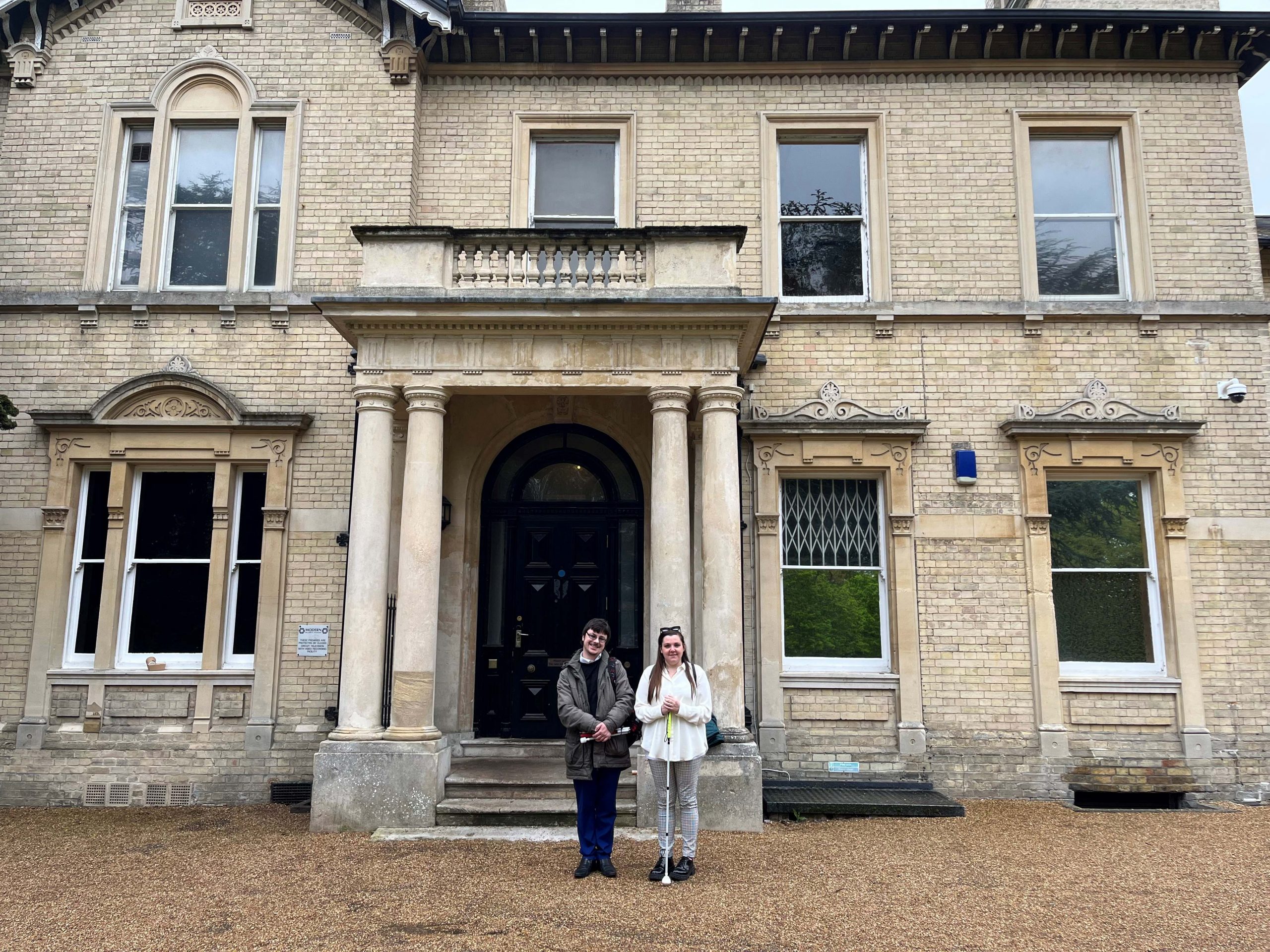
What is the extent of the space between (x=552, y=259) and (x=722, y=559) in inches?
131

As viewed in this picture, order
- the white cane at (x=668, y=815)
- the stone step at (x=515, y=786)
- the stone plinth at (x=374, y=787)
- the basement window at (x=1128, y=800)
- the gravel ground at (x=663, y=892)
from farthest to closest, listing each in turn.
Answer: the basement window at (x=1128, y=800) → the stone step at (x=515, y=786) → the stone plinth at (x=374, y=787) → the white cane at (x=668, y=815) → the gravel ground at (x=663, y=892)

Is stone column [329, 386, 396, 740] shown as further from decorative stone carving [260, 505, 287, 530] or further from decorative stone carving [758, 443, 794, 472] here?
decorative stone carving [758, 443, 794, 472]

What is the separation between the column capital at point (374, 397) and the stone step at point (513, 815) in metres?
3.59

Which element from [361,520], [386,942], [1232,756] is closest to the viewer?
[386,942]

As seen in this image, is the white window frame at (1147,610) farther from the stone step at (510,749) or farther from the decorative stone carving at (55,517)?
the decorative stone carving at (55,517)

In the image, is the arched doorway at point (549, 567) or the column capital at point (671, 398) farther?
the arched doorway at point (549, 567)

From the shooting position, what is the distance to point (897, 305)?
32.3 feet

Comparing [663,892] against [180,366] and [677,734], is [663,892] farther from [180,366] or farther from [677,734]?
[180,366]

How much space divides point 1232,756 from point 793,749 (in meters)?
4.55

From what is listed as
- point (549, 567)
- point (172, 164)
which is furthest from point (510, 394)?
point (172, 164)

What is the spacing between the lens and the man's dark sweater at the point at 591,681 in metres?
6.14

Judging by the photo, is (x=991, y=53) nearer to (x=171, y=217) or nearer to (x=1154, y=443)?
(x=1154, y=443)

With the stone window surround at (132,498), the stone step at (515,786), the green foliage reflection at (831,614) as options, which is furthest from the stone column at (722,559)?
the stone window surround at (132,498)

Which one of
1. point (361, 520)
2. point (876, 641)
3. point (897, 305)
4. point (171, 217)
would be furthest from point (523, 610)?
point (171, 217)
